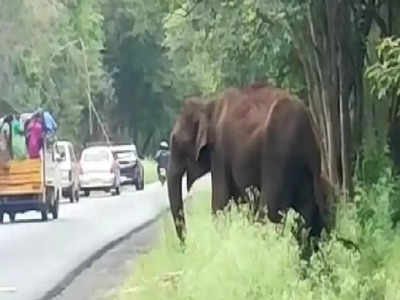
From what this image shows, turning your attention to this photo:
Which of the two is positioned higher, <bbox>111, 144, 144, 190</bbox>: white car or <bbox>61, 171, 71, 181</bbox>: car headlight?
<bbox>61, 171, 71, 181</bbox>: car headlight

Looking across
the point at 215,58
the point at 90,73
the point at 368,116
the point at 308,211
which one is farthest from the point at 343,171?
the point at 90,73

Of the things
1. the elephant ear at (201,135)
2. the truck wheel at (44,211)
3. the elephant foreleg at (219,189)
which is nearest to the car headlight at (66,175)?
the truck wheel at (44,211)

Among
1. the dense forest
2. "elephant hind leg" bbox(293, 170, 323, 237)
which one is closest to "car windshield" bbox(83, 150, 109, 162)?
the dense forest

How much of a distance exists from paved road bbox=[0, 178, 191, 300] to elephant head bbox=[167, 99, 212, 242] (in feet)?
5.72

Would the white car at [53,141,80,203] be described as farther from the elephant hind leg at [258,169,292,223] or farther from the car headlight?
the elephant hind leg at [258,169,292,223]

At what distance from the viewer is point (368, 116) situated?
27.7 meters

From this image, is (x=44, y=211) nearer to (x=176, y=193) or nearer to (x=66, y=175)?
(x=66, y=175)

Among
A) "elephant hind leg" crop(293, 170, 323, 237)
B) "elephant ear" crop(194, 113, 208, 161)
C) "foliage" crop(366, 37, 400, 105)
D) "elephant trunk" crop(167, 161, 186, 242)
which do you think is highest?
"foliage" crop(366, 37, 400, 105)

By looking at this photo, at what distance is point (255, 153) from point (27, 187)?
58.6 ft

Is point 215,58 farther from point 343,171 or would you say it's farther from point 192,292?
point 192,292

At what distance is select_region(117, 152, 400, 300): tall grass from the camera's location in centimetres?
1273

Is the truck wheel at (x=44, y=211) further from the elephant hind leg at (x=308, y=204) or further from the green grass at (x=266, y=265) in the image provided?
the elephant hind leg at (x=308, y=204)

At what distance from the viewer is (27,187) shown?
35500mm

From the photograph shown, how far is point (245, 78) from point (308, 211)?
18182 millimetres
